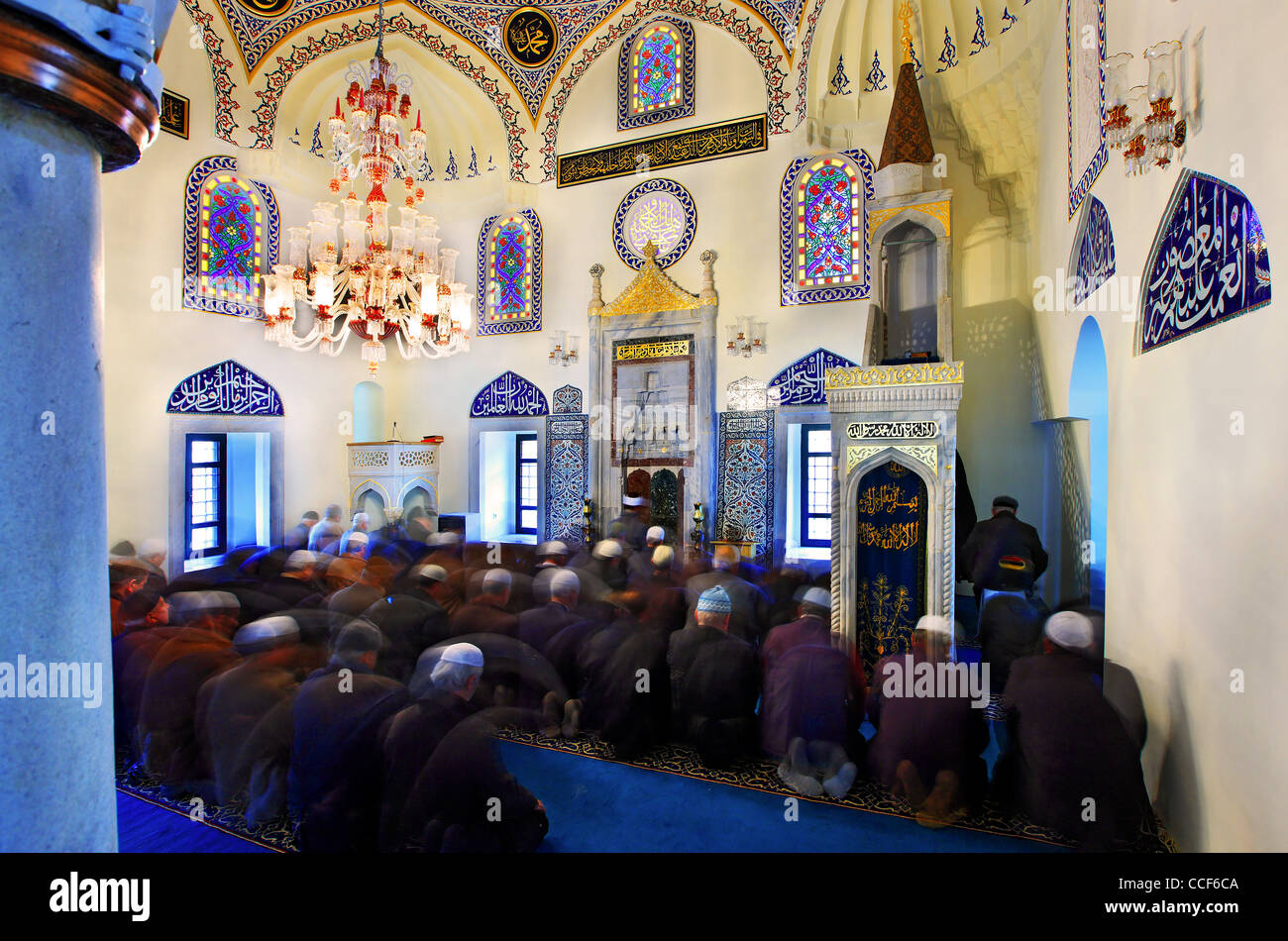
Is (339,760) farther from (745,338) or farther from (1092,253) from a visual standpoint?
(745,338)

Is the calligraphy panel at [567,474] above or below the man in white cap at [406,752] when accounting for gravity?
above

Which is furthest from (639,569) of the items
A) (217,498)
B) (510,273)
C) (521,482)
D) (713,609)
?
(217,498)

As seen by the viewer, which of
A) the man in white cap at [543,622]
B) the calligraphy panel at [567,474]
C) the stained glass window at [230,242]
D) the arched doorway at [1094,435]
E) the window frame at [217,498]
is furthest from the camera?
the calligraphy panel at [567,474]

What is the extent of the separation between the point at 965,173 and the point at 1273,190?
182 inches

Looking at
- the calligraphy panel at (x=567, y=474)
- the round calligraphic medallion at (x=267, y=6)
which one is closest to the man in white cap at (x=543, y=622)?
the calligraphy panel at (x=567, y=474)

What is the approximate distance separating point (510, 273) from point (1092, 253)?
5912mm

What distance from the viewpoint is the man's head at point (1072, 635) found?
8.19 ft

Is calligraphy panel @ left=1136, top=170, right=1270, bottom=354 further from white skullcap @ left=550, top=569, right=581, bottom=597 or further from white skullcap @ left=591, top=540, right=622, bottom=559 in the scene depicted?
white skullcap @ left=591, top=540, right=622, bottom=559

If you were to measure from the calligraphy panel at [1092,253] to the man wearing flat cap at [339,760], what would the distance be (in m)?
3.48

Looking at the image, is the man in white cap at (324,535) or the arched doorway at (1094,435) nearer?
the arched doorway at (1094,435)

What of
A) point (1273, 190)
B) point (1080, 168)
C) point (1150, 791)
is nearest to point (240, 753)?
point (1150, 791)

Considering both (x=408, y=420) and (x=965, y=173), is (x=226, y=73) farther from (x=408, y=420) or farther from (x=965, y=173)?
(x=965, y=173)

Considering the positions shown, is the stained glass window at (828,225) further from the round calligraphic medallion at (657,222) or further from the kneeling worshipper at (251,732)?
the kneeling worshipper at (251,732)
